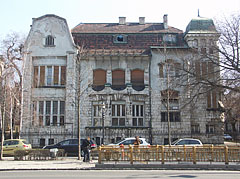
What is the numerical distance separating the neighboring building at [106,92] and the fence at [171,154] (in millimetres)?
12212

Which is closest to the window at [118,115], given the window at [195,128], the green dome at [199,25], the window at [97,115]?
the window at [97,115]

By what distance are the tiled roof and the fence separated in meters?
19.6

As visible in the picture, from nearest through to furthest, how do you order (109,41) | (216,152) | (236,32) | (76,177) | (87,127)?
1. (76,177)
2. (216,152)
3. (236,32)
4. (87,127)
5. (109,41)

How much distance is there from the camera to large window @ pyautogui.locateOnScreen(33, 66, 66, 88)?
2930 cm

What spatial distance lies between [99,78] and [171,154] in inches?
627

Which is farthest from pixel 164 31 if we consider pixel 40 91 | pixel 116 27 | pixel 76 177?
pixel 76 177

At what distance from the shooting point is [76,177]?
37.9 feet

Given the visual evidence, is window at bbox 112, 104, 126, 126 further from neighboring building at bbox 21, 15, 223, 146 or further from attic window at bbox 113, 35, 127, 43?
attic window at bbox 113, 35, 127, 43

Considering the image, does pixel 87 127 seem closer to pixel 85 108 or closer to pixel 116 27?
pixel 85 108

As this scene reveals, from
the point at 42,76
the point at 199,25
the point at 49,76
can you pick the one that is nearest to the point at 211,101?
the point at 199,25

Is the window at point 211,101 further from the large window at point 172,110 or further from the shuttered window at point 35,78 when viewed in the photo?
the shuttered window at point 35,78

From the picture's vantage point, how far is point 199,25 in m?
30.8

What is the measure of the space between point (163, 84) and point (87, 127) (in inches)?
362

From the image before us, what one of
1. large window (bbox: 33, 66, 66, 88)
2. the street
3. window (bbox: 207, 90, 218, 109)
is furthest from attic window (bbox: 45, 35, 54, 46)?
the street
